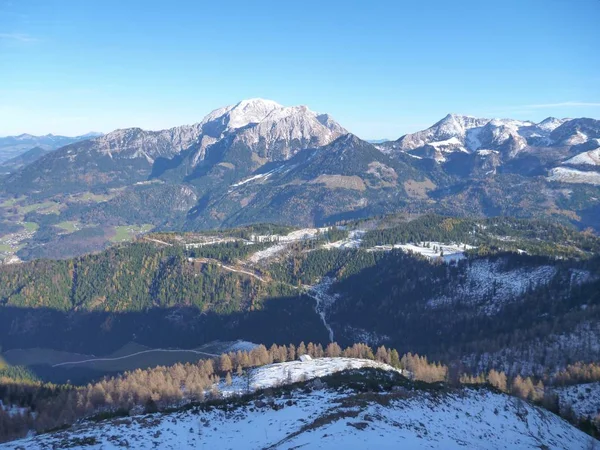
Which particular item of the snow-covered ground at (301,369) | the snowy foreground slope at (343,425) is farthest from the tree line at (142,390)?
the snowy foreground slope at (343,425)

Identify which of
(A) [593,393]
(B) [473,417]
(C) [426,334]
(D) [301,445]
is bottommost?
(C) [426,334]

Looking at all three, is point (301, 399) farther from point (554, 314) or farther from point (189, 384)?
point (554, 314)

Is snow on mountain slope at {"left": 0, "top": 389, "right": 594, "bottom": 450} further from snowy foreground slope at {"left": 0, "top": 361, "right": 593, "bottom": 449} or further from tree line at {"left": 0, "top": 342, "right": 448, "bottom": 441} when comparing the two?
tree line at {"left": 0, "top": 342, "right": 448, "bottom": 441}

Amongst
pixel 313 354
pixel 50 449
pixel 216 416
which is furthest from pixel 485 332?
pixel 50 449

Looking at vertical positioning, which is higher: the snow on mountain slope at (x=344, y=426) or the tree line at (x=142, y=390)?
the snow on mountain slope at (x=344, y=426)

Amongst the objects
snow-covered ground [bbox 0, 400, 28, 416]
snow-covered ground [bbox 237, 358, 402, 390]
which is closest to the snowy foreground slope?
snow-covered ground [bbox 237, 358, 402, 390]

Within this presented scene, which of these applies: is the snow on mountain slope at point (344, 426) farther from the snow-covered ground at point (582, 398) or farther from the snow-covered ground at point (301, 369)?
the snow-covered ground at point (301, 369)
